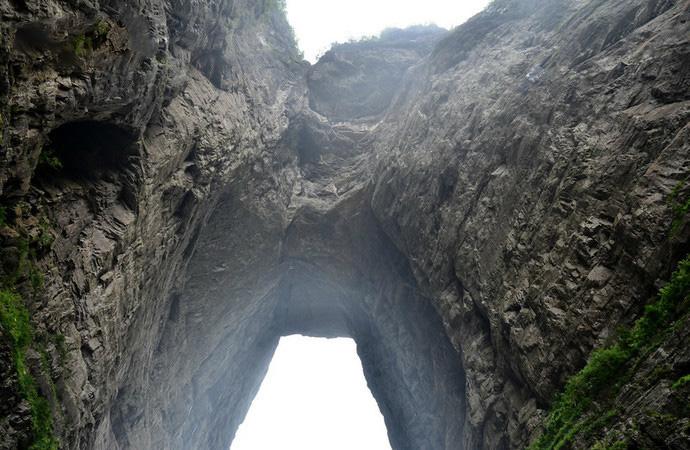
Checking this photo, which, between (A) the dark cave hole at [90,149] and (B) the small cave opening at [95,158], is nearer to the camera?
(B) the small cave opening at [95,158]

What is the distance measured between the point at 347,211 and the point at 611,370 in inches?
575

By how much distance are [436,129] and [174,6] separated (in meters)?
10.1

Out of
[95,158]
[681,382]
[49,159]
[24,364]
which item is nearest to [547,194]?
[681,382]

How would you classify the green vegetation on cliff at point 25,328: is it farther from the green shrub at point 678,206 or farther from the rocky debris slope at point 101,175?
the green shrub at point 678,206

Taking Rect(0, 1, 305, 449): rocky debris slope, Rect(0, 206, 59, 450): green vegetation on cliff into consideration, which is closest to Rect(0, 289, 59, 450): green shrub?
Rect(0, 206, 59, 450): green vegetation on cliff

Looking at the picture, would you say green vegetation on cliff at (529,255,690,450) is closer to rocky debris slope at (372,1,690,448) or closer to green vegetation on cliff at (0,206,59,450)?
rocky debris slope at (372,1,690,448)

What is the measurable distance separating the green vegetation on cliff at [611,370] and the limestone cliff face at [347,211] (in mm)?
313

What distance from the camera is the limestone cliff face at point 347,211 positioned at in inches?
266

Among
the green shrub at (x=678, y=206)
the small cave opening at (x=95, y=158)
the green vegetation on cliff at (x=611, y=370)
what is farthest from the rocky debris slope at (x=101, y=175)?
the green shrub at (x=678, y=206)

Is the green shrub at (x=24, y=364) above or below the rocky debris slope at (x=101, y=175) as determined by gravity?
below

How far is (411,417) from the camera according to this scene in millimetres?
19875

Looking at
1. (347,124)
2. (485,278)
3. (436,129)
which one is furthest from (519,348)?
(347,124)

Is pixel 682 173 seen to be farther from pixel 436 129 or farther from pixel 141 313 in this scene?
pixel 141 313

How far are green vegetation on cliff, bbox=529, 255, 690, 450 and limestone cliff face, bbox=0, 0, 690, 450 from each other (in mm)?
313
